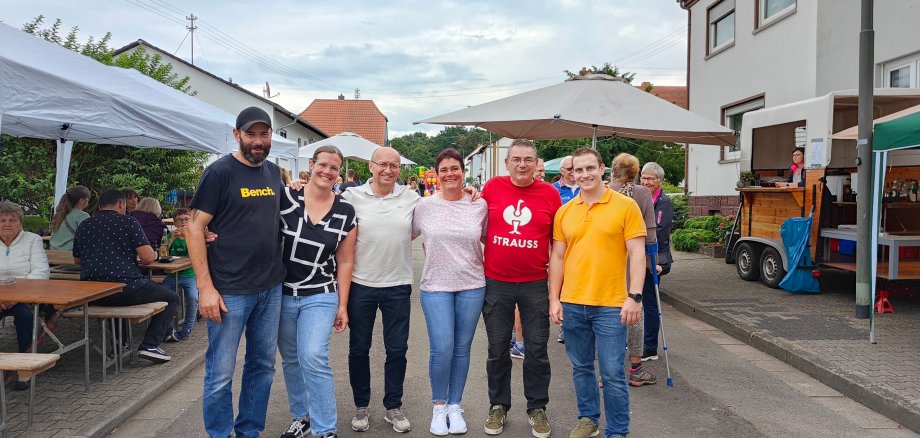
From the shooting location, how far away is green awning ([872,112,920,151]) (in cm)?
611

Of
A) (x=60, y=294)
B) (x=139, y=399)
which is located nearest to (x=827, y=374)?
(x=139, y=399)

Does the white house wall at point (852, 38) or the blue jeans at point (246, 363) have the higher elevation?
the white house wall at point (852, 38)

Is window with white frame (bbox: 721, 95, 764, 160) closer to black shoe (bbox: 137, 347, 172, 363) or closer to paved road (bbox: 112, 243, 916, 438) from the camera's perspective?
paved road (bbox: 112, 243, 916, 438)

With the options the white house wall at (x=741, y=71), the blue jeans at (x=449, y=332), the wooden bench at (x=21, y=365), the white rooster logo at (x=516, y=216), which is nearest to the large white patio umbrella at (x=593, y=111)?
the white rooster logo at (x=516, y=216)

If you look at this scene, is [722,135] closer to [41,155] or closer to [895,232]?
[895,232]

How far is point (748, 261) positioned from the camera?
10.0m

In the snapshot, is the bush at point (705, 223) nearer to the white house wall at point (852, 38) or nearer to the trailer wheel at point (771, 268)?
the white house wall at point (852, 38)

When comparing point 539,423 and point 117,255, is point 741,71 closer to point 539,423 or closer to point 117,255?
point 539,423

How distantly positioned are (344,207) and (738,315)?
18.4 ft

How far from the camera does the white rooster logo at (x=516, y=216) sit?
401 cm

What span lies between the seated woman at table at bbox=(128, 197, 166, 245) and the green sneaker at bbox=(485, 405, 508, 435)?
16.0 ft

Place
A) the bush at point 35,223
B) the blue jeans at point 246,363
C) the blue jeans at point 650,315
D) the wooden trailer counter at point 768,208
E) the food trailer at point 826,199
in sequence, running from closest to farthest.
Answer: the blue jeans at point 246,363
the blue jeans at point 650,315
the food trailer at point 826,199
the wooden trailer counter at point 768,208
the bush at point 35,223

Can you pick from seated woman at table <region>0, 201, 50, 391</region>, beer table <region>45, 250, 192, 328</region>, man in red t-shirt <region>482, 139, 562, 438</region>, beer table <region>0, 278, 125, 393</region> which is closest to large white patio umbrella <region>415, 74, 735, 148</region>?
beer table <region>45, 250, 192, 328</region>

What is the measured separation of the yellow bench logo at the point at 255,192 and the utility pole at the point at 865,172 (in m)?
6.78
